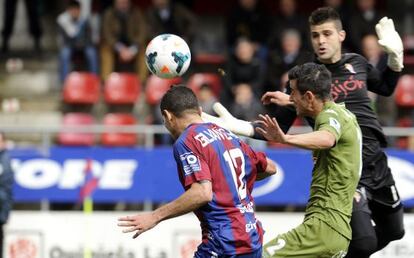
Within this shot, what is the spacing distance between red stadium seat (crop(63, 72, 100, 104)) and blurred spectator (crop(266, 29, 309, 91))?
2.73m

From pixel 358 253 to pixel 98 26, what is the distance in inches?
387

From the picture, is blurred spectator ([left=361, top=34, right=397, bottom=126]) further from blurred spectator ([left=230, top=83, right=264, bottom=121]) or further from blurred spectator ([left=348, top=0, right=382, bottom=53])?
blurred spectator ([left=230, top=83, right=264, bottom=121])

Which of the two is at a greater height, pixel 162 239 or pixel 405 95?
pixel 405 95

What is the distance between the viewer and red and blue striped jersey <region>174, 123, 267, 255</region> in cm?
679

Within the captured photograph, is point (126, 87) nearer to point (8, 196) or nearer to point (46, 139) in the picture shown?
point (46, 139)

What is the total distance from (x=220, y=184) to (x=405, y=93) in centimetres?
901

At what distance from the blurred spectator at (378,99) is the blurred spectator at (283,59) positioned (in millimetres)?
921

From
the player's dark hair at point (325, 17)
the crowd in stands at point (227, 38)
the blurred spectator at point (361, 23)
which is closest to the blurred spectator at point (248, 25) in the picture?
the crowd in stands at point (227, 38)

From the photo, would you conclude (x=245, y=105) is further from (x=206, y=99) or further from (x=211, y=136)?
(x=211, y=136)

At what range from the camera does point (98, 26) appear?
→ 16875mm

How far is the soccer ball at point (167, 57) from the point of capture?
810cm

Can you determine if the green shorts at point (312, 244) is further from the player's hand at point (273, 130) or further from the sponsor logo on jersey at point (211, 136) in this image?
the sponsor logo on jersey at point (211, 136)

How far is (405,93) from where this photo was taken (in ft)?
50.3

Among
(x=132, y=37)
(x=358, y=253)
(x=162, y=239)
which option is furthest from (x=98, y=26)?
(x=358, y=253)
